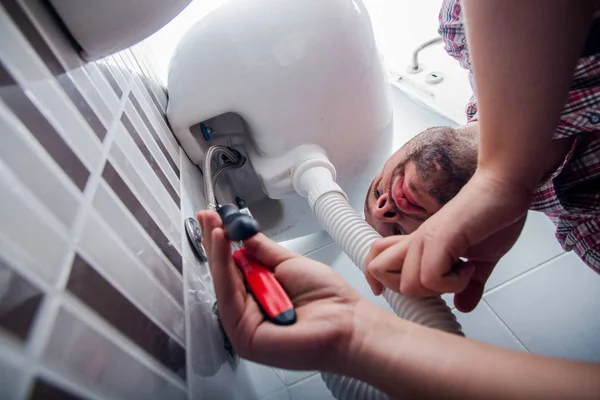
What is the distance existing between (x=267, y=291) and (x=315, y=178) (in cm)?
35

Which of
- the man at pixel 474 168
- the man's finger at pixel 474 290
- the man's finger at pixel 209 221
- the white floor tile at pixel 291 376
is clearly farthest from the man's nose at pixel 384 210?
the man's finger at pixel 209 221

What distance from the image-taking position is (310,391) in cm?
64

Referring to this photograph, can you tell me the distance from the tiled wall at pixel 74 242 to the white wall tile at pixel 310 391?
0.41 metres

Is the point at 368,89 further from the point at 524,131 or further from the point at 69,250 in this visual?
the point at 69,250

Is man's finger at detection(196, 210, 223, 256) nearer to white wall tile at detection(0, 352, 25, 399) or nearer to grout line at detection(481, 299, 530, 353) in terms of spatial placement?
white wall tile at detection(0, 352, 25, 399)

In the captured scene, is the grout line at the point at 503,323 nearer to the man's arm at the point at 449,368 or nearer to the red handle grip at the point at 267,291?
the man's arm at the point at 449,368

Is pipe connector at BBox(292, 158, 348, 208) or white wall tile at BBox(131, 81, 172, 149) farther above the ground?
white wall tile at BBox(131, 81, 172, 149)

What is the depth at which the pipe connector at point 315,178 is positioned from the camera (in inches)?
24.0

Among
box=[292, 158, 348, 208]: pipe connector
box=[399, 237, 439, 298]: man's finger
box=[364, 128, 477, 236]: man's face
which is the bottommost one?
box=[364, 128, 477, 236]: man's face

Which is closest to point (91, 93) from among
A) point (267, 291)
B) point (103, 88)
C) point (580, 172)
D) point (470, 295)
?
point (103, 88)

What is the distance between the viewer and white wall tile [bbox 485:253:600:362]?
0.65 meters

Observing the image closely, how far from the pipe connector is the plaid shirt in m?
0.30

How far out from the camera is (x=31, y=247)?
0.59ft

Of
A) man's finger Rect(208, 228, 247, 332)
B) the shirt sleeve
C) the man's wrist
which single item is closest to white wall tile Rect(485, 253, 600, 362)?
the shirt sleeve
